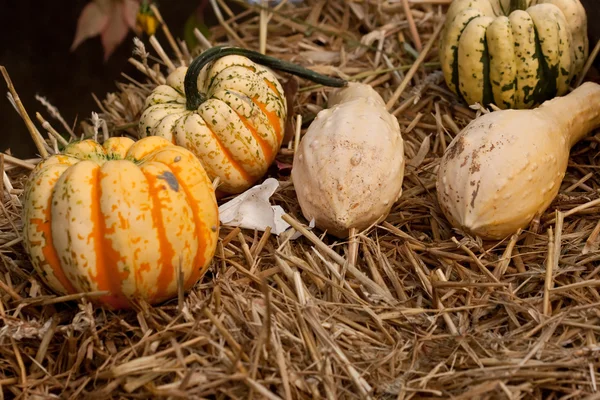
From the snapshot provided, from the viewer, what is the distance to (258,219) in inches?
86.2

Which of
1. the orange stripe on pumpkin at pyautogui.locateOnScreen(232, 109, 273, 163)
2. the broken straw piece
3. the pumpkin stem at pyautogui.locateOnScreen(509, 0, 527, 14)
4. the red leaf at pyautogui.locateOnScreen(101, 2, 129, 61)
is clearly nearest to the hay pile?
the broken straw piece

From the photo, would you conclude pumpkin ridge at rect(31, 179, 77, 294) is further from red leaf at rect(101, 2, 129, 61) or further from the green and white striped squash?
red leaf at rect(101, 2, 129, 61)

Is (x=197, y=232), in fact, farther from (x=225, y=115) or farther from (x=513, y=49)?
(x=513, y=49)

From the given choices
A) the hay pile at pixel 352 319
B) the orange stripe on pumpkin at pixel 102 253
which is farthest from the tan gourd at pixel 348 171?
the orange stripe on pumpkin at pixel 102 253

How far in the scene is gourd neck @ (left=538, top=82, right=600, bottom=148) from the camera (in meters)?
2.21

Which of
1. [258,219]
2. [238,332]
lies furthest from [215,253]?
[238,332]

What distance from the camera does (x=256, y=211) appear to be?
2.22 meters

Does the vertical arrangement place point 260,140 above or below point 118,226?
below

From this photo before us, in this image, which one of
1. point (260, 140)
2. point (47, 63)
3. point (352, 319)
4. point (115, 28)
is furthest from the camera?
point (47, 63)

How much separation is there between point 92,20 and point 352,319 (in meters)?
2.24

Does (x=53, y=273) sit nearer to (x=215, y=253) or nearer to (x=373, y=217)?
(x=215, y=253)

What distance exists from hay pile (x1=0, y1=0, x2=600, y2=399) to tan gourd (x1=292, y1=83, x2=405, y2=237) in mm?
76

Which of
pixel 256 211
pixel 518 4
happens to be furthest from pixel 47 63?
pixel 518 4

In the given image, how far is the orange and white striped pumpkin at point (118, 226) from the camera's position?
5.55ft
